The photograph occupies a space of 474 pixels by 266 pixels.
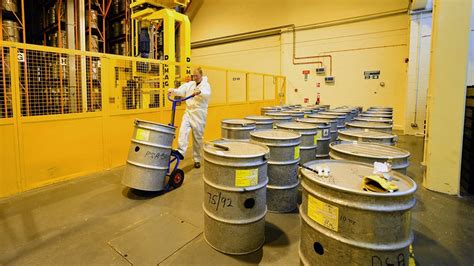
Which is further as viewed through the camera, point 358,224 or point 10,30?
point 10,30

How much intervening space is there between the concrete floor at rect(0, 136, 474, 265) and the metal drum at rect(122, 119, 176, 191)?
0.64 feet

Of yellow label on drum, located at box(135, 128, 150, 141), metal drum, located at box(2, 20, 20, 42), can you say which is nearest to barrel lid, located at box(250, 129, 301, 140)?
yellow label on drum, located at box(135, 128, 150, 141)

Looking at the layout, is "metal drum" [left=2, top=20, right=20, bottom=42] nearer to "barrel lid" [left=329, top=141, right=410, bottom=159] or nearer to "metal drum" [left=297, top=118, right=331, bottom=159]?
"metal drum" [left=297, top=118, right=331, bottom=159]

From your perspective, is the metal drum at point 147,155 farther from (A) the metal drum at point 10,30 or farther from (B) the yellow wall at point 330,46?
(B) the yellow wall at point 330,46

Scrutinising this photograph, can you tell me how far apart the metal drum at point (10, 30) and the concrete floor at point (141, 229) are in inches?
196

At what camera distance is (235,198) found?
179cm

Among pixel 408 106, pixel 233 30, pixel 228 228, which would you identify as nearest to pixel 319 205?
pixel 228 228

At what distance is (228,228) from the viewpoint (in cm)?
183

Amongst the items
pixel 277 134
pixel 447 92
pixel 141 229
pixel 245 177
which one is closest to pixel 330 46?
pixel 447 92

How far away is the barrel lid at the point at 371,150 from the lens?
1.77m

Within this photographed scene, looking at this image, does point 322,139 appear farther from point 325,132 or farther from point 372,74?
point 372,74

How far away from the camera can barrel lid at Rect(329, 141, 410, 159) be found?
1771 millimetres

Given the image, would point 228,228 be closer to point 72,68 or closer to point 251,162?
point 251,162

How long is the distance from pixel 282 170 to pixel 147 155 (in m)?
1.37
